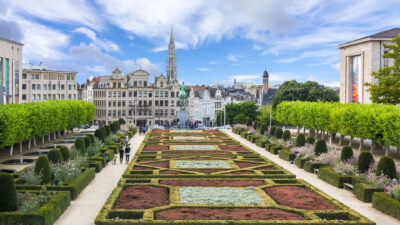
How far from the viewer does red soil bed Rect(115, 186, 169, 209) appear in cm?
1966

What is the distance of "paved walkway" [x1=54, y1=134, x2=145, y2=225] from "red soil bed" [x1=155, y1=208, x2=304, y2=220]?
3577mm

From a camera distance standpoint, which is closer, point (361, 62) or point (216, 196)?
point (216, 196)

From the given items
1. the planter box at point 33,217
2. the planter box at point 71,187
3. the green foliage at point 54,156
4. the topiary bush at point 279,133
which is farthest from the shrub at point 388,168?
the topiary bush at point 279,133

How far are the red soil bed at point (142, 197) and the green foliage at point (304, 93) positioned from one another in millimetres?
71270

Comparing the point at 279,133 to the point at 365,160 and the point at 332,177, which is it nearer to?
the point at 332,177

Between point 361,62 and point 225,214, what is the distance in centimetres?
5909

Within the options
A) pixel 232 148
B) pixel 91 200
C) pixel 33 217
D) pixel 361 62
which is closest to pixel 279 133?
pixel 232 148

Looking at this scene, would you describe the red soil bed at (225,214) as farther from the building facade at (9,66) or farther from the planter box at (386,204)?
the building facade at (9,66)

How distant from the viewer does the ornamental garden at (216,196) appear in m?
17.8

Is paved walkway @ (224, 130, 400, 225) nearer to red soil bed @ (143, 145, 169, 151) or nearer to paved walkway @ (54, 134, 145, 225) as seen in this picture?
paved walkway @ (54, 134, 145, 225)

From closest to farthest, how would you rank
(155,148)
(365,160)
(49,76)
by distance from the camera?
(365,160)
(155,148)
(49,76)

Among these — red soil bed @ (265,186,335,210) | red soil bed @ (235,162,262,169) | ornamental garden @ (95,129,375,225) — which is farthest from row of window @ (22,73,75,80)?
red soil bed @ (265,186,335,210)

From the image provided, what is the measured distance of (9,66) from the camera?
→ 70.7 metres

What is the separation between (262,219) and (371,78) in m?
56.8
